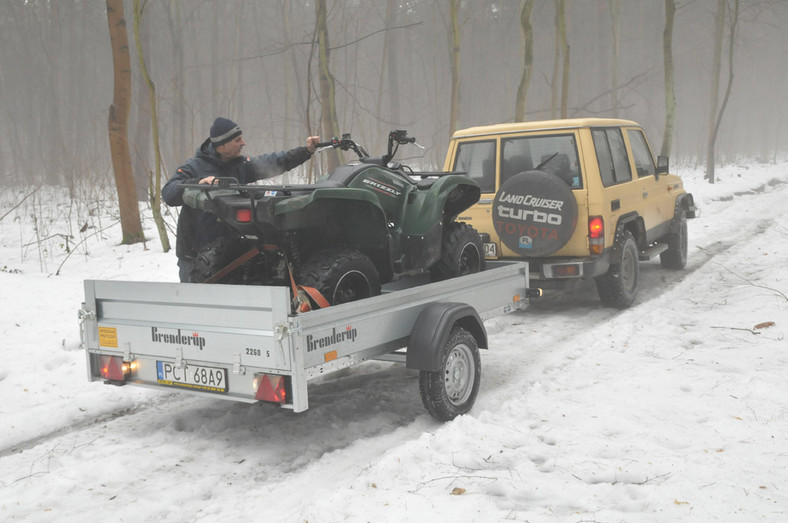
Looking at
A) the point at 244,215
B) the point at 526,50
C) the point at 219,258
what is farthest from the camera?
the point at 526,50

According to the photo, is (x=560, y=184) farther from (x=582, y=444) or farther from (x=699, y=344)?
(x=582, y=444)

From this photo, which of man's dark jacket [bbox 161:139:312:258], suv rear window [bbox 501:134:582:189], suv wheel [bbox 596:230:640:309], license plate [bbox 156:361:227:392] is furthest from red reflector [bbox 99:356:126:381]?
suv wheel [bbox 596:230:640:309]

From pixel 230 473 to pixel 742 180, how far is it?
26.6m

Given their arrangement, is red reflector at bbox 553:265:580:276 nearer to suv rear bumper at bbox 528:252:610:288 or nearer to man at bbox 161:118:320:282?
suv rear bumper at bbox 528:252:610:288

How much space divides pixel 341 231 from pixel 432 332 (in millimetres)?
1115

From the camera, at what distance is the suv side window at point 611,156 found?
764 centimetres

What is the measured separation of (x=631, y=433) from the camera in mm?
4074

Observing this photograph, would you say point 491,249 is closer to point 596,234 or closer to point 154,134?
point 596,234

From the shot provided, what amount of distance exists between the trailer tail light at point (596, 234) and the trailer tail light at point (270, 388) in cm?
464

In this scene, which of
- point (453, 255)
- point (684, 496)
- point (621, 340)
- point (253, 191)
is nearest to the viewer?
point (684, 496)

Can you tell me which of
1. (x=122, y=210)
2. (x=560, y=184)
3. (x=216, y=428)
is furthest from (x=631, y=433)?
(x=122, y=210)

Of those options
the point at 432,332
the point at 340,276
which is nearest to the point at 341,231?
the point at 340,276

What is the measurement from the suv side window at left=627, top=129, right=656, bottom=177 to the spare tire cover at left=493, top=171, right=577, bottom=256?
2185mm

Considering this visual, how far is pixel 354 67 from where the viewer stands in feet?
117
